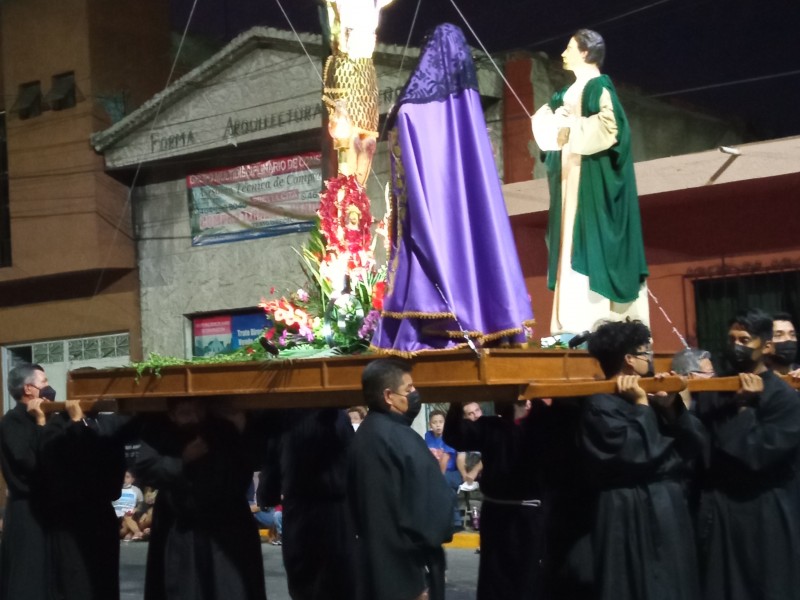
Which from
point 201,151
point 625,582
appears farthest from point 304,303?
point 201,151

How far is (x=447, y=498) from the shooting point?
515 centimetres

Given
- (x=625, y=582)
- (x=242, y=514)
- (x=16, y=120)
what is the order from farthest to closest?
(x=16, y=120)
(x=242, y=514)
(x=625, y=582)

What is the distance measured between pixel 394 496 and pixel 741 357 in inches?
65.7

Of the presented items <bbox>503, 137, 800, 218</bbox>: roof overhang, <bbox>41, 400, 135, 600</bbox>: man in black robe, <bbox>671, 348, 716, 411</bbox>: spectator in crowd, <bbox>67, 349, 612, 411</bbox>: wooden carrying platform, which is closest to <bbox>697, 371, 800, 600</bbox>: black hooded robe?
<bbox>671, 348, 716, 411</bbox>: spectator in crowd

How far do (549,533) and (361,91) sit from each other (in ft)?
9.46

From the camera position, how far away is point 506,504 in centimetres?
649

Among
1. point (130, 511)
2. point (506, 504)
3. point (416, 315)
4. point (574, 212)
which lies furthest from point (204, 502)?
point (130, 511)

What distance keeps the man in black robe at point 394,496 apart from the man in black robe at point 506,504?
1160 mm

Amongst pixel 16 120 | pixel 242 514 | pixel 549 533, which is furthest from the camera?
pixel 16 120

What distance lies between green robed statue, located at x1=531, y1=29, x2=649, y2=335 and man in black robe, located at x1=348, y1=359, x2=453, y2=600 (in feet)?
6.20

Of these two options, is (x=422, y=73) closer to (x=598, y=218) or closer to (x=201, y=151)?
(x=598, y=218)

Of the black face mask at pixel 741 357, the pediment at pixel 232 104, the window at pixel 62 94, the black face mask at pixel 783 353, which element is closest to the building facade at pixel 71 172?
the window at pixel 62 94

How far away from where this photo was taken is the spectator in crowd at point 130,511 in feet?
47.0

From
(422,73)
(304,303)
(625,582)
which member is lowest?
(625,582)
